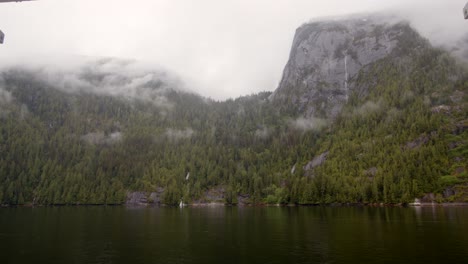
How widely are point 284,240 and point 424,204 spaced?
15417 centimetres

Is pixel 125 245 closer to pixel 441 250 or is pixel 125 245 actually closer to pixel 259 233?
pixel 259 233

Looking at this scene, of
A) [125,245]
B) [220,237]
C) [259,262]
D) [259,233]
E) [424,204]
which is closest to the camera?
[259,262]

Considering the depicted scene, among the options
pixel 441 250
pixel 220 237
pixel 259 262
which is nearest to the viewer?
pixel 259 262

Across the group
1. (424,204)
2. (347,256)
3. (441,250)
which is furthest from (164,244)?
(424,204)

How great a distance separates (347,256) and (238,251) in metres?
14.7

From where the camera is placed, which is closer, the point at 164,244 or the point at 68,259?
the point at 68,259

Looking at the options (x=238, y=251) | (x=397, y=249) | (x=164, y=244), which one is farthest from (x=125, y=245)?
(x=397, y=249)

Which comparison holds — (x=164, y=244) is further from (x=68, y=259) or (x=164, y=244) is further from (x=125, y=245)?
(x=68, y=259)

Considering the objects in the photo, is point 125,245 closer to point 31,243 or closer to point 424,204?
point 31,243

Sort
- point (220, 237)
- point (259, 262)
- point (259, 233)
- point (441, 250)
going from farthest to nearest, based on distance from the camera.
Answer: point (259, 233), point (220, 237), point (441, 250), point (259, 262)

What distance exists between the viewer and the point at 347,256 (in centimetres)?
4638

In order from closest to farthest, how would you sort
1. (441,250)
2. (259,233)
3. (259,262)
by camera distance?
1. (259,262)
2. (441,250)
3. (259,233)

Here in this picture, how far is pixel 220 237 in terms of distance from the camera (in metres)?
67.0

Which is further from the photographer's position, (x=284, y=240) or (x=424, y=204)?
(x=424, y=204)
